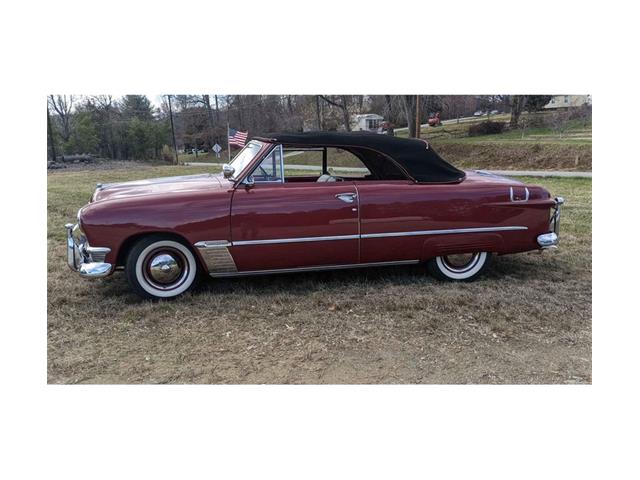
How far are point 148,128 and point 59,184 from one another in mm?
1925

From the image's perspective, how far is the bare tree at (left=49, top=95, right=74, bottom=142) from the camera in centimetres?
708

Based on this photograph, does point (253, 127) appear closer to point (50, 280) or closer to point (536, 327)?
point (50, 280)

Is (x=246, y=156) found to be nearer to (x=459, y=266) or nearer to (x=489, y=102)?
(x=459, y=266)

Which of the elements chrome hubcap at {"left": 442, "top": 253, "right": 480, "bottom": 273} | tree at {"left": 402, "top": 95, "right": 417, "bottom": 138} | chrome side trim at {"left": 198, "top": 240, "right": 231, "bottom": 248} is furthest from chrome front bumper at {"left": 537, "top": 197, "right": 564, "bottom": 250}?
chrome side trim at {"left": 198, "top": 240, "right": 231, "bottom": 248}

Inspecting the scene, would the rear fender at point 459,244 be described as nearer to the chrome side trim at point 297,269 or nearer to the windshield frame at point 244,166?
the chrome side trim at point 297,269

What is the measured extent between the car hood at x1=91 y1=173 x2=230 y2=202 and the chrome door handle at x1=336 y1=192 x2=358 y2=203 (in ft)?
3.45

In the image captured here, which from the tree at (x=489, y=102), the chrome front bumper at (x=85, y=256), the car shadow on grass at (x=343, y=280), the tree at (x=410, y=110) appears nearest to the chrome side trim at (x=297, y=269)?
the car shadow on grass at (x=343, y=280)

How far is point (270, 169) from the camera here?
4449 millimetres

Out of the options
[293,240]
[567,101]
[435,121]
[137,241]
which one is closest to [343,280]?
[293,240]

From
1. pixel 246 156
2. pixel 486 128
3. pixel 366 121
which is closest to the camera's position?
pixel 246 156

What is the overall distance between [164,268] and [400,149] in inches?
101

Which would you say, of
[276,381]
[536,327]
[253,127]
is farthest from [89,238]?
[253,127]

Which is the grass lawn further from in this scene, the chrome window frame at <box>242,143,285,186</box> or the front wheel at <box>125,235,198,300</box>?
the chrome window frame at <box>242,143,285,186</box>

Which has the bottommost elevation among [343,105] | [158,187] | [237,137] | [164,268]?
[164,268]
